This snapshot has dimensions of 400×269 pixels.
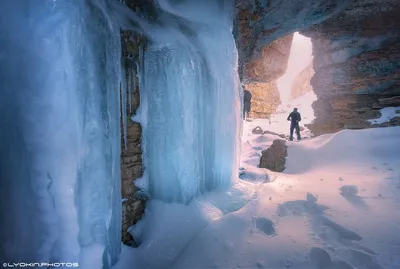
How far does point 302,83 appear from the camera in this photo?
41.0m

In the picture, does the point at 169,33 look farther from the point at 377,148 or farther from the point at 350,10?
the point at 350,10

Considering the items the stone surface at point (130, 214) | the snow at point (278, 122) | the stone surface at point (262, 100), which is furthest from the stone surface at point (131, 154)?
the stone surface at point (262, 100)

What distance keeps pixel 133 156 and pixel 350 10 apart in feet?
26.4

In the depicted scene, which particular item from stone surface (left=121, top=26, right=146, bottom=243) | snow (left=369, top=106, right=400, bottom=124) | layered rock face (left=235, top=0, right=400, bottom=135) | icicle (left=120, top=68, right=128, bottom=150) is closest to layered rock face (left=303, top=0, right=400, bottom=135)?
layered rock face (left=235, top=0, right=400, bottom=135)

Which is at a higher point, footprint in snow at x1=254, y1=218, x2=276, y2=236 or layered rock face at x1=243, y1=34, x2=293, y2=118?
layered rock face at x1=243, y1=34, x2=293, y2=118

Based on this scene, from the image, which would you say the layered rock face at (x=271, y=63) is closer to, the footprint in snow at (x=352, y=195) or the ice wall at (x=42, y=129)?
the footprint in snow at (x=352, y=195)

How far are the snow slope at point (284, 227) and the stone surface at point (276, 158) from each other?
1.16 metres

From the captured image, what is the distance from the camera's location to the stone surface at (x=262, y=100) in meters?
18.7

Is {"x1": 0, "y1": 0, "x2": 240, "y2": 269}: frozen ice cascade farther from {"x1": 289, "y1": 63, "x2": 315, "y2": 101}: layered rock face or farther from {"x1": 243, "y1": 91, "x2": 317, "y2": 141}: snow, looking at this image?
{"x1": 289, "y1": 63, "x2": 315, "y2": 101}: layered rock face

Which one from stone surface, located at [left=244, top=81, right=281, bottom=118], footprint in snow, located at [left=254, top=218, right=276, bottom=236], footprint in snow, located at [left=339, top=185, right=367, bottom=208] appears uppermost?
stone surface, located at [left=244, top=81, right=281, bottom=118]

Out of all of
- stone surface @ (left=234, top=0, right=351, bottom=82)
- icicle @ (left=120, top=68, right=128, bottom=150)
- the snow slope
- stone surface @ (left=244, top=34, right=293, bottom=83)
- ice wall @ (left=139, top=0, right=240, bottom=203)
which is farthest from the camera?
stone surface @ (left=244, top=34, right=293, bottom=83)

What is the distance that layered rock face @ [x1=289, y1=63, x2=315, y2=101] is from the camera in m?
39.6

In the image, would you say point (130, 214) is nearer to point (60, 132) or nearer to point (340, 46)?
point (60, 132)

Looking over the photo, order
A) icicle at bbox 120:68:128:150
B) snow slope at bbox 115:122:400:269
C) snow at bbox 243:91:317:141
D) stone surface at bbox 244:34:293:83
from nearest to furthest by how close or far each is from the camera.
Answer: snow slope at bbox 115:122:400:269, icicle at bbox 120:68:128:150, stone surface at bbox 244:34:293:83, snow at bbox 243:91:317:141
